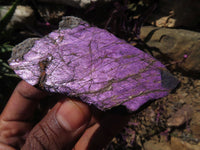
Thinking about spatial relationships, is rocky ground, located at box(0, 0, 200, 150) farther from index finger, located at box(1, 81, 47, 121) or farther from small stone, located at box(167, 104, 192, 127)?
index finger, located at box(1, 81, 47, 121)

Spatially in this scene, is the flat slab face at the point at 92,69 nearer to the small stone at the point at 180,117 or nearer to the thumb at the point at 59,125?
the thumb at the point at 59,125

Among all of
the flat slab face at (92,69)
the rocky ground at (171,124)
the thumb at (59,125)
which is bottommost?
the rocky ground at (171,124)

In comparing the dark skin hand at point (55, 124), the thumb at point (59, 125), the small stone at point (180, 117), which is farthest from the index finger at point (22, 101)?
the small stone at point (180, 117)

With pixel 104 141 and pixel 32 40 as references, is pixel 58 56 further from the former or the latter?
pixel 104 141

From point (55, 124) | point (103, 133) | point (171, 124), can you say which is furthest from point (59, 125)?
point (171, 124)

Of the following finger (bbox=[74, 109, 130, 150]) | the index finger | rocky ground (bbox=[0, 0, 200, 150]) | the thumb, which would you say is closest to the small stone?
rocky ground (bbox=[0, 0, 200, 150])
